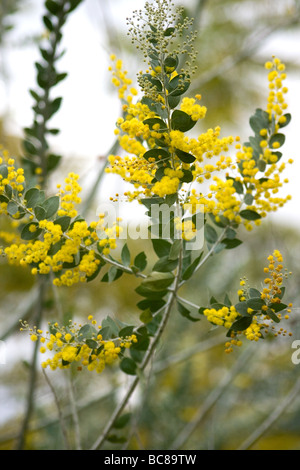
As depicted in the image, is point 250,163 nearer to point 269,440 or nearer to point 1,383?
point 269,440

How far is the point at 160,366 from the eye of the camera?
1.53 metres

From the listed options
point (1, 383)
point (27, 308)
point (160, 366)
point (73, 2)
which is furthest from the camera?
point (1, 383)

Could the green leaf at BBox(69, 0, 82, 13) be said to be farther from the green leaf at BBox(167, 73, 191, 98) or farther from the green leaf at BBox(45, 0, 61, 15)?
the green leaf at BBox(167, 73, 191, 98)

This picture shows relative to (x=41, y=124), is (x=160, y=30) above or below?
below

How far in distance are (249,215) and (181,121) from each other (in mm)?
200

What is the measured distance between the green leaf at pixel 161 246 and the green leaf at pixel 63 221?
0.45ft

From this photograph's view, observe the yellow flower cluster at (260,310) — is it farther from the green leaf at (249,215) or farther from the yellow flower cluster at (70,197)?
the yellow flower cluster at (70,197)

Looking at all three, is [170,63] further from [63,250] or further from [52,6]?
[52,6]

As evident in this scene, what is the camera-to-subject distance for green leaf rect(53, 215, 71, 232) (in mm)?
664

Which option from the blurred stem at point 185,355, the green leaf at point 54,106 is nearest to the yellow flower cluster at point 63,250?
the green leaf at point 54,106

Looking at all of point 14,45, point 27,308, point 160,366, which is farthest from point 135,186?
point 14,45

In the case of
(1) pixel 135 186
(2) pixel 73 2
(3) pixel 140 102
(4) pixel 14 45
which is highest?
(4) pixel 14 45
